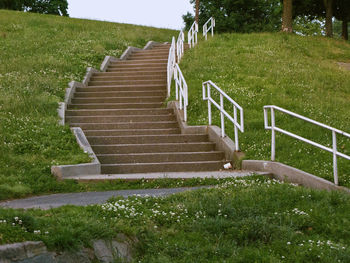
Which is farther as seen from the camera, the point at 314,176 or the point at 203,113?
the point at 203,113

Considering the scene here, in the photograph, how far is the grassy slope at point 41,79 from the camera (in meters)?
11.2

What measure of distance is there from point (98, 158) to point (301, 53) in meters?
13.6

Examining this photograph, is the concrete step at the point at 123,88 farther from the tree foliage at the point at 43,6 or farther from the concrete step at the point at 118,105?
the tree foliage at the point at 43,6

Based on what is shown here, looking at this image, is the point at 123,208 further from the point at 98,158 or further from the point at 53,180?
the point at 98,158

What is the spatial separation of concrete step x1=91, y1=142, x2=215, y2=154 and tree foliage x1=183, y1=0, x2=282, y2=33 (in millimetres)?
30154

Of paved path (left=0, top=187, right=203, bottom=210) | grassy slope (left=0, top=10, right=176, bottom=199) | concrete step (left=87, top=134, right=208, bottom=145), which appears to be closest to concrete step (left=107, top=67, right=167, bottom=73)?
grassy slope (left=0, top=10, right=176, bottom=199)

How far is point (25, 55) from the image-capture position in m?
22.0

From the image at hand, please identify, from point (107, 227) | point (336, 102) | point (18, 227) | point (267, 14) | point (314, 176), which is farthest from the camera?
point (267, 14)

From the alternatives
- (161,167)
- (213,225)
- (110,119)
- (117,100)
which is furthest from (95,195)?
(117,100)

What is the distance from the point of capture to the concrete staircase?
12500 mm

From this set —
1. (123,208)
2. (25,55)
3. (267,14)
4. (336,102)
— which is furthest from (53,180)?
(267,14)

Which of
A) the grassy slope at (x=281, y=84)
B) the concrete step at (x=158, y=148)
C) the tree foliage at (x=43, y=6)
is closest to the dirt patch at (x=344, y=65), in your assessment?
the grassy slope at (x=281, y=84)

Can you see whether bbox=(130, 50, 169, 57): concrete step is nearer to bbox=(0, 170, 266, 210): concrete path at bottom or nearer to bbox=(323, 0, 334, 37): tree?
bbox=(323, 0, 334, 37): tree

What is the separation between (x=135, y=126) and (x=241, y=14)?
30.5 metres
